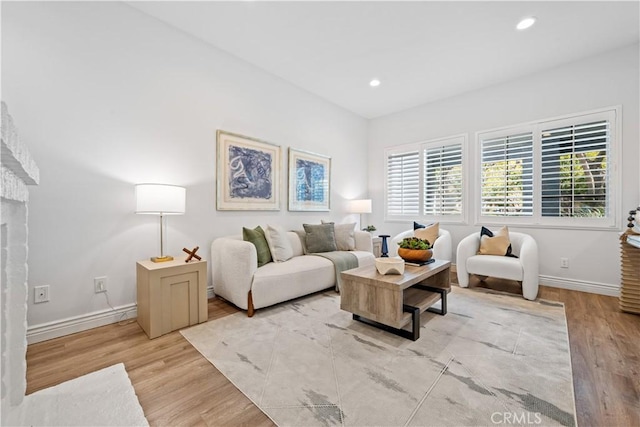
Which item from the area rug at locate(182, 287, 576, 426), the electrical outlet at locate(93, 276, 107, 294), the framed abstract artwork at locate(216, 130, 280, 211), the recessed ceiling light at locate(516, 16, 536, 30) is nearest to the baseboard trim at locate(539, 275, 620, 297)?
the area rug at locate(182, 287, 576, 426)

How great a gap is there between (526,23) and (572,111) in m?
1.46

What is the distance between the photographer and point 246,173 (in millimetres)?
3410

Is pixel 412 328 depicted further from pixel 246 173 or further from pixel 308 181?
pixel 308 181

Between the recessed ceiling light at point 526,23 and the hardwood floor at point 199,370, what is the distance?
9.48ft

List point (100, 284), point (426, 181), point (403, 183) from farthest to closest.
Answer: point (403, 183)
point (426, 181)
point (100, 284)

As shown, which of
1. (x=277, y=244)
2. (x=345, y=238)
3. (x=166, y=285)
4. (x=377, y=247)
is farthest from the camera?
(x=377, y=247)

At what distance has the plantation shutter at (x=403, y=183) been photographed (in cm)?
487

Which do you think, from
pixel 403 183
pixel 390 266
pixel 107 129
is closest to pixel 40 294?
pixel 107 129

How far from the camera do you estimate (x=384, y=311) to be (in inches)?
80.2

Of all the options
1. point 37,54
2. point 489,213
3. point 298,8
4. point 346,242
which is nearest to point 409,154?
point 489,213

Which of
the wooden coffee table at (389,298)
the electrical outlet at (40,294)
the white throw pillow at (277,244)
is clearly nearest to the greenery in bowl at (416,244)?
the wooden coffee table at (389,298)

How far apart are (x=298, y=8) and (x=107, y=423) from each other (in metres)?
3.26

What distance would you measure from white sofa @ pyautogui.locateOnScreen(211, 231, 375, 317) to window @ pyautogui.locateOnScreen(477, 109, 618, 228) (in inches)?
109

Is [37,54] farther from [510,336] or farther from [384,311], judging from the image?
[510,336]
